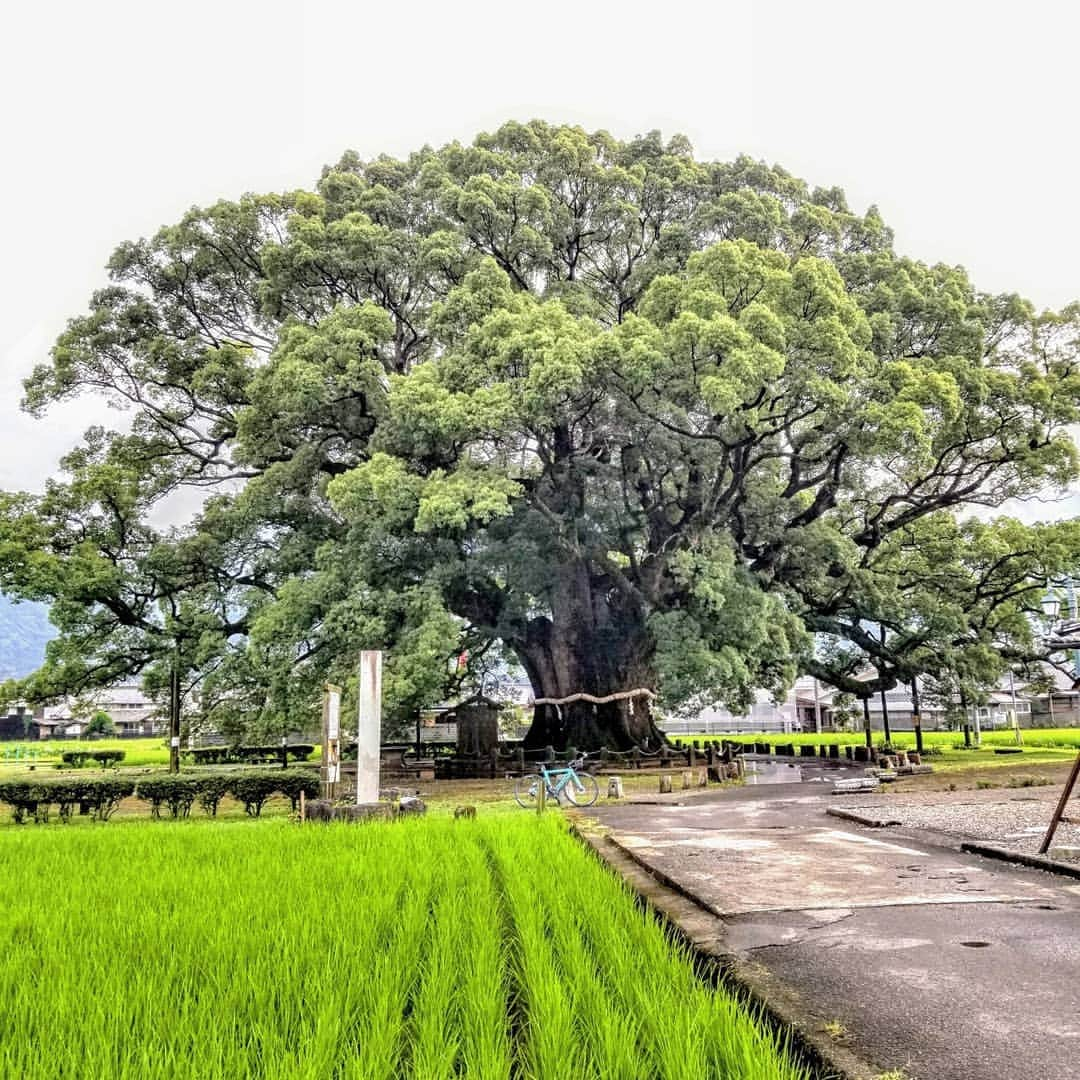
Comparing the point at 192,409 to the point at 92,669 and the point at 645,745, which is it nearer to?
the point at 92,669

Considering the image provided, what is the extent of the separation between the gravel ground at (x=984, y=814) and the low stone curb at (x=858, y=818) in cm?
18

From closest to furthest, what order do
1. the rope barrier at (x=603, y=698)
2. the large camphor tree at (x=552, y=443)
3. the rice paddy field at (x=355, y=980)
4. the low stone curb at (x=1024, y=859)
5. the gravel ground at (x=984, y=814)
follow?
the rice paddy field at (x=355, y=980)
the low stone curb at (x=1024, y=859)
the gravel ground at (x=984, y=814)
the large camphor tree at (x=552, y=443)
the rope barrier at (x=603, y=698)

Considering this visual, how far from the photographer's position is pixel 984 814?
985 centimetres

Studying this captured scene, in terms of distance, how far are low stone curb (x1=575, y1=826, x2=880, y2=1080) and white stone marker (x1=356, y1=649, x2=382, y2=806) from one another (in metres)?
4.13

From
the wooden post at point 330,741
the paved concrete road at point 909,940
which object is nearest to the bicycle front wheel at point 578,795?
the wooden post at point 330,741

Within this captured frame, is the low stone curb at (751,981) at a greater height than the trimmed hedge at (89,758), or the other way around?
the trimmed hedge at (89,758)

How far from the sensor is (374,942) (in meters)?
4.06

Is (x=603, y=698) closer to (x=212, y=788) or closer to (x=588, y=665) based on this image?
(x=588, y=665)

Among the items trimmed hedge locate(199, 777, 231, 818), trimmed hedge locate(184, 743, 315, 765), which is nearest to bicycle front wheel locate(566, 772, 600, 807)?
trimmed hedge locate(199, 777, 231, 818)

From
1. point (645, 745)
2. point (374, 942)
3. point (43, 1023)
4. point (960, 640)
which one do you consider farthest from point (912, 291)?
point (43, 1023)

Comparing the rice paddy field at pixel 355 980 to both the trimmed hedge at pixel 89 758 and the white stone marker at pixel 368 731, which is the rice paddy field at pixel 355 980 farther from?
the trimmed hedge at pixel 89 758

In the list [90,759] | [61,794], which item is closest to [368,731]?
[61,794]

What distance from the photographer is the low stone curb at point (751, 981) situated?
2781 mm

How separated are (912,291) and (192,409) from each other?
59.6 ft
